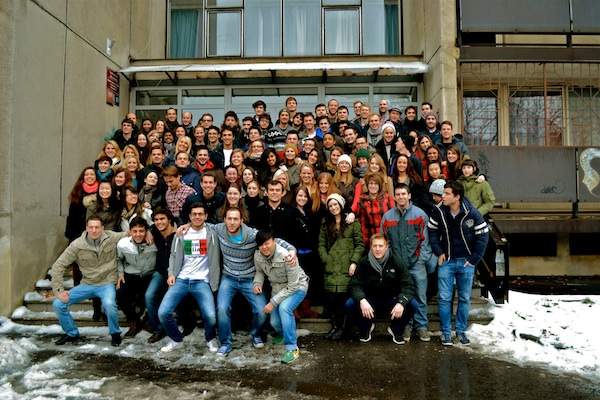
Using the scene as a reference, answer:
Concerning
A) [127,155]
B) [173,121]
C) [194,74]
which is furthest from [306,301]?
[194,74]

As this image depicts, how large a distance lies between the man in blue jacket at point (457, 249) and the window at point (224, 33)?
1010 centimetres

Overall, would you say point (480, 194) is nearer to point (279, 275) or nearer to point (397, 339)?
point (397, 339)

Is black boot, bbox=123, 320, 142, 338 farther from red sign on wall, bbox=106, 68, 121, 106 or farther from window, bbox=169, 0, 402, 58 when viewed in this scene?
window, bbox=169, 0, 402, 58

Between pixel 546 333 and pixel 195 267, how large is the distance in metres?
4.25

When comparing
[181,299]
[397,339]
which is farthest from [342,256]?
[181,299]

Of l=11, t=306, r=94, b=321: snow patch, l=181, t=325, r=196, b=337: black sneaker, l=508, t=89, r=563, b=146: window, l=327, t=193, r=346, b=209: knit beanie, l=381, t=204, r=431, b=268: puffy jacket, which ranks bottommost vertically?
l=181, t=325, r=196, b=337: black sneaker

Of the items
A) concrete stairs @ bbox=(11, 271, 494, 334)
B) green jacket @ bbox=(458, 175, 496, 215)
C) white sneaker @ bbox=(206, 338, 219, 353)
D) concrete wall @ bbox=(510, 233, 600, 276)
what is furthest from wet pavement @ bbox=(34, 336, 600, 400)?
concrete wall @ bbox=(510, 233, 600, 276)

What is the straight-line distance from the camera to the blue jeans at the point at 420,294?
568 cm

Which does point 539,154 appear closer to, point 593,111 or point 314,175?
point 593,111

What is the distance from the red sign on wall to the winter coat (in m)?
6.91

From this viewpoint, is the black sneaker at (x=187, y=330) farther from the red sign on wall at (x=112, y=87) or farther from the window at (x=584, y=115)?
the window at (x=584, y=115)

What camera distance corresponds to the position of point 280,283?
539 centimetres

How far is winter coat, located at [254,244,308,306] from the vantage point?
17.3 ft

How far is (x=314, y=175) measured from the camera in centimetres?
651
